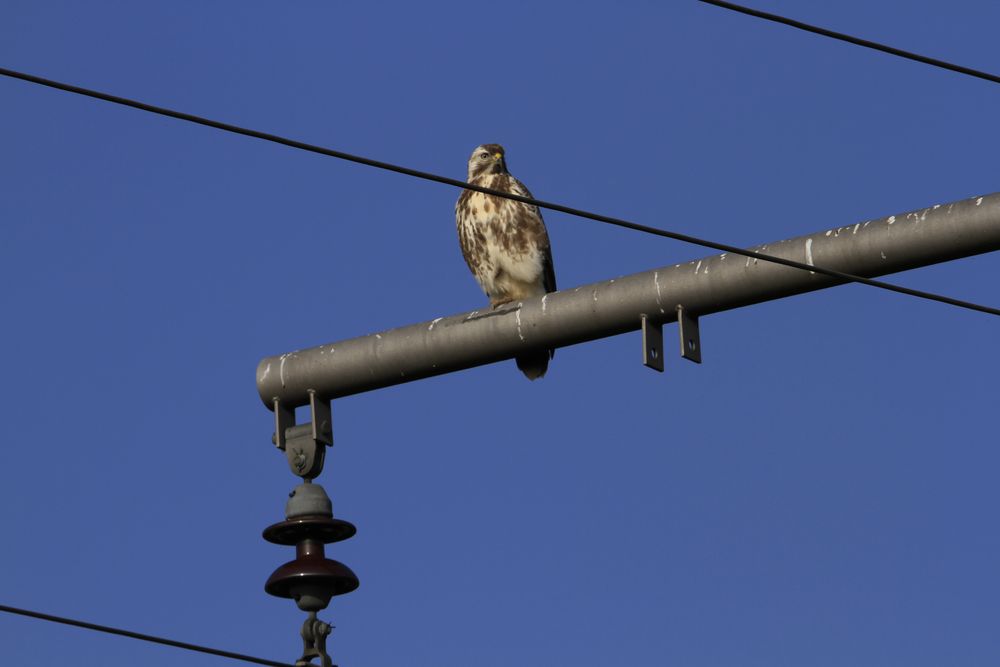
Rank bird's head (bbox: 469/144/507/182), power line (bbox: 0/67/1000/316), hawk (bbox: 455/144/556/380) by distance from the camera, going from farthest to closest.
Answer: bird's head (bbox: 469/144/507/182), hawk (bbox: 455/144/556/380), power line (bbox: 0/67/1000/316)

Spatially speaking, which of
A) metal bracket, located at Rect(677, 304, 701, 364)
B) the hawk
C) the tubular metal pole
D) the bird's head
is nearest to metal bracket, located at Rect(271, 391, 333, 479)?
the tubular metal pole

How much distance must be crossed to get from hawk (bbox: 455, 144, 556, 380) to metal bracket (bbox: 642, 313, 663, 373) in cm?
530

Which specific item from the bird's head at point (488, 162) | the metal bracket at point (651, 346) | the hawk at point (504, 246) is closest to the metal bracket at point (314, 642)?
the metal bracket at point (651, 346)

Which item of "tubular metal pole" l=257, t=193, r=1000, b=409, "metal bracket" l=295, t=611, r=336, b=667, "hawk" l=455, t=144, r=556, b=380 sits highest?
"hawk" l=455, t=144, r=556, b=380

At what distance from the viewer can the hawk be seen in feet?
40.3

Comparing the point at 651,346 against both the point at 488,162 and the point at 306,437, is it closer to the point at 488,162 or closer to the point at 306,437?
the point at 306,437

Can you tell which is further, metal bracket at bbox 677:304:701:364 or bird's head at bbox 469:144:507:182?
bird's head at bbox 469:144:507:182

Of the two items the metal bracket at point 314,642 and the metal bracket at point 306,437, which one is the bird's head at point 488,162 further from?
the metal bracket at point 314,642

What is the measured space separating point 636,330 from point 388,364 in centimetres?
92

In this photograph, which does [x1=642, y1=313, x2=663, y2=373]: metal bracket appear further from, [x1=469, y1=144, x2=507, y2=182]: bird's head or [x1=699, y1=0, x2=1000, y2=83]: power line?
[x1=469, y1=144, x2=507, y2=182]: bird's head

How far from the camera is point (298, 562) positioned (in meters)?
7.04

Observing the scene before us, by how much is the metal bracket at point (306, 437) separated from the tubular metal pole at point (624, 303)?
0.15ft

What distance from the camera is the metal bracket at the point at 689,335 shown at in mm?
6883

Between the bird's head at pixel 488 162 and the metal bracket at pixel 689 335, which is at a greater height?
the bird's head at pixel 488 162
